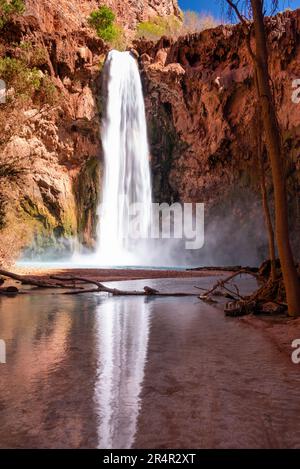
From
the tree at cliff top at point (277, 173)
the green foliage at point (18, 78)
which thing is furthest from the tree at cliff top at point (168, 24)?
the tree at cliff top at point (277, 173)

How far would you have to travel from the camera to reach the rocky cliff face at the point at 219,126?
32.0 metres

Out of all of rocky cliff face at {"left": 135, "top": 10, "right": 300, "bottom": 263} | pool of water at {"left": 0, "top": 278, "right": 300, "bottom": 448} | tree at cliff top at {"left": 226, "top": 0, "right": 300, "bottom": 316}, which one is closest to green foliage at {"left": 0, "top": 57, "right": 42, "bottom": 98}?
tree at cliff top at {"left": 226, "top": 0, "right": 300, "bottom": 316}

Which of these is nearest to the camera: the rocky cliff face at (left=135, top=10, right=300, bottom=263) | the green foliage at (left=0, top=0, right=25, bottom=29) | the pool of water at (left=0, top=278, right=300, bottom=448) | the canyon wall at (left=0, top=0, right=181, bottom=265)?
the pool of water at (left=0, top=278, right=300, bottom=448)

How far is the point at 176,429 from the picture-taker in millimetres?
2201

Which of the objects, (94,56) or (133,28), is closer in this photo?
(94,56)

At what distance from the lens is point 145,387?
296 cm

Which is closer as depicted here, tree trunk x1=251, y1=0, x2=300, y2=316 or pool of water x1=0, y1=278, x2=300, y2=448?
pool of water x1=0, y1=278, x2=300, y2=448

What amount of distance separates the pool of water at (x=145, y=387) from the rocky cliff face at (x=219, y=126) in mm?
28974

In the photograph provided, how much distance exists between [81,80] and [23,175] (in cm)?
2348

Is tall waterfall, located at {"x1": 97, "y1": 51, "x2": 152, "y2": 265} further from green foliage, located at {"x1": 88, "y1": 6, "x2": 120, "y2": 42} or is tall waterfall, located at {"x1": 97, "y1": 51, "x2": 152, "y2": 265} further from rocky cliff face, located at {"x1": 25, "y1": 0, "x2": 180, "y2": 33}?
green foliage, located at {"x1": 88, "y1": 6, "x2": 120, "y2": 42}

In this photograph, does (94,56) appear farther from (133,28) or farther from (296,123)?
(133,28)

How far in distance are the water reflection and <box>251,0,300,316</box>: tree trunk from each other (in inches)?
86.0

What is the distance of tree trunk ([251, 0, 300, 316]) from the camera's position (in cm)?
633

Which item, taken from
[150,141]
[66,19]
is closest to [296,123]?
[150,141]
